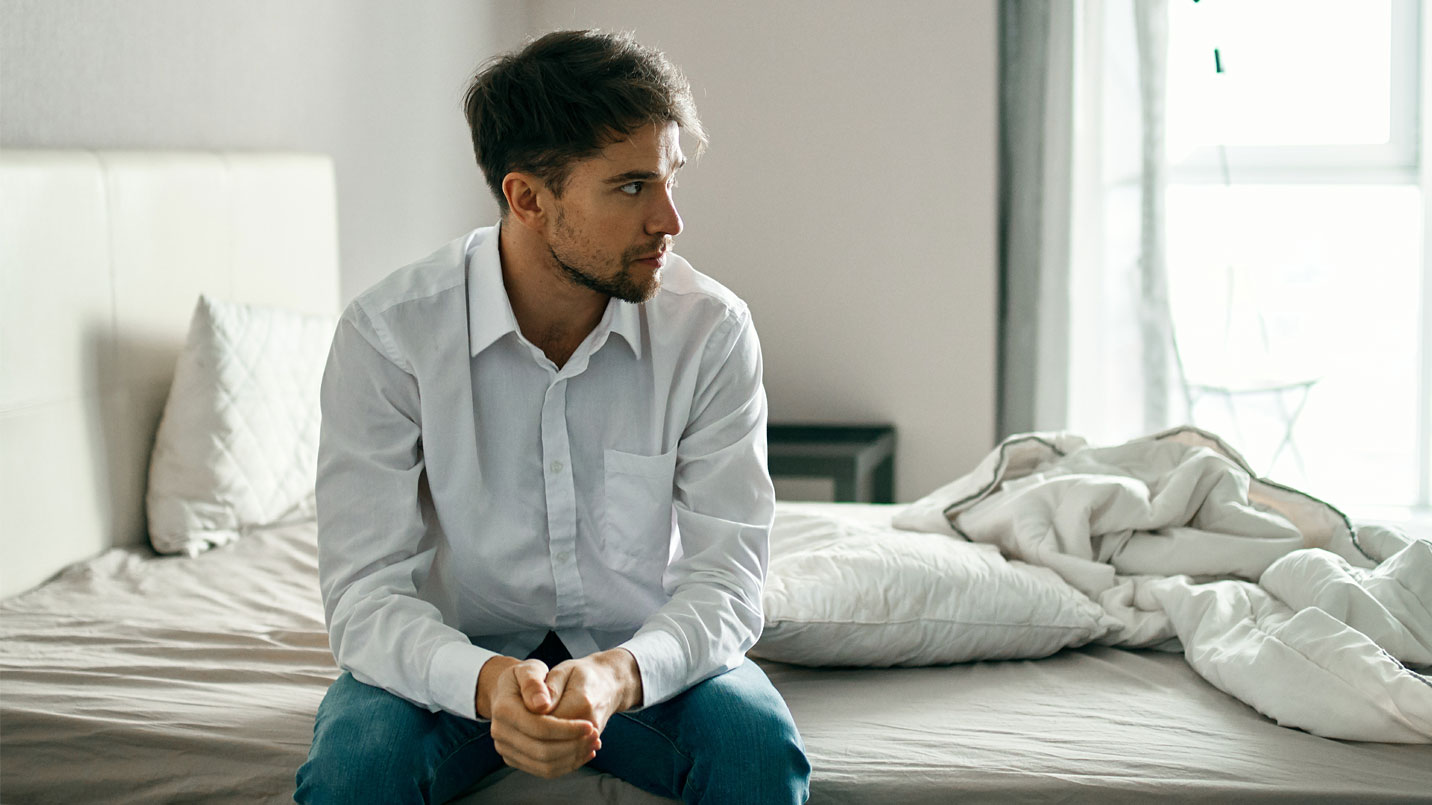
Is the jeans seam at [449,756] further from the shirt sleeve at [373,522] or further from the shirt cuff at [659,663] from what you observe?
the shirt cuff at [659,663]

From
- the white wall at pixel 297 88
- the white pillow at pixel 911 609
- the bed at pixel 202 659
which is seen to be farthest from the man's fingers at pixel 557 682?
the white wall at pixel 297 88

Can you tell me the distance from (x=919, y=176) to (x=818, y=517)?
1779mm

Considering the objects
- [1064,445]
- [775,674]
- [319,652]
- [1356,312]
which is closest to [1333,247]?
[1356,312]

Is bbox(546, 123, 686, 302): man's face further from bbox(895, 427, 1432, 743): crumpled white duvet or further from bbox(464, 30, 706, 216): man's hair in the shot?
bbox(895, 427, 1432, 743): crumpled white duvet

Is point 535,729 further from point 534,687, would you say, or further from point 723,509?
point 723,509

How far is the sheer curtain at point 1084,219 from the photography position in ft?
11.5

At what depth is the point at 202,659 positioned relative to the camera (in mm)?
1681

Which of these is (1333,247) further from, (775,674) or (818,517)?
(775,674)

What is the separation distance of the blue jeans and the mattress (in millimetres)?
46

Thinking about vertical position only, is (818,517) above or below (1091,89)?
below

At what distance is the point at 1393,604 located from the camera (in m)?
1.52

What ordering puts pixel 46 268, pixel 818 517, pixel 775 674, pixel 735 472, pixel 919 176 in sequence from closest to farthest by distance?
pixel 735 472
pixel 775 674
pixel 46 268
pixel 818 517
pixel 919 176

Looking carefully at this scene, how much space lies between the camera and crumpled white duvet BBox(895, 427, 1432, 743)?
1.41m

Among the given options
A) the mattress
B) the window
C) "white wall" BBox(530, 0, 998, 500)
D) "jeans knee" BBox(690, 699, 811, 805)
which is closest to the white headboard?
the mattress
